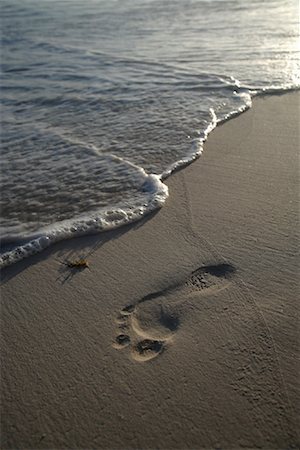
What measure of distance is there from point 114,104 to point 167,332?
4220 mm

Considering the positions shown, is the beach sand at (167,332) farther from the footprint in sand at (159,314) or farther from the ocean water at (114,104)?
the ocean water at (114,104)

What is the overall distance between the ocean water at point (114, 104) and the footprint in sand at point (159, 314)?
945 mm

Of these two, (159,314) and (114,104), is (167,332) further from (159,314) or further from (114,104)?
(114,104)

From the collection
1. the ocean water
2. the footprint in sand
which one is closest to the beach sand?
the footprint in sand

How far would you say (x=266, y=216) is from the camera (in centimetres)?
329

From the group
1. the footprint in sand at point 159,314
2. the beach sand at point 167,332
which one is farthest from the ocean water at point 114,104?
the footprint in sand at point 159,314

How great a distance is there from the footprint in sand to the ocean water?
945mm

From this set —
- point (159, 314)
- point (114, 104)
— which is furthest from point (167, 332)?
point (114, 104)

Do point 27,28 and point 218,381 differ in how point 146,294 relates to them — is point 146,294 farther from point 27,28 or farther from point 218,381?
point 27,28

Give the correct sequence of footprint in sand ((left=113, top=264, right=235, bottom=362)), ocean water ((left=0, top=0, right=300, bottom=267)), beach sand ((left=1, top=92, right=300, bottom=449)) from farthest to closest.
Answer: ocean water ((left=0, top=0, right=300, bottom=267)) < footprint in sand ((left=113, top=264, right=235, bottom=362)) < beach sand ((left=1, top=92, right=300, bottom=449))

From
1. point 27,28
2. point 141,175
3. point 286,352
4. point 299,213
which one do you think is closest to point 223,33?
point 27,28

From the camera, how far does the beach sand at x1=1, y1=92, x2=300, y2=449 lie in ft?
6.44

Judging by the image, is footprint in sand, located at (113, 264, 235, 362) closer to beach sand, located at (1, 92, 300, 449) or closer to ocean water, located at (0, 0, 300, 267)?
beach sand, located at (1, 92, 300, 449)

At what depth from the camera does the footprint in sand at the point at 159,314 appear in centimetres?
235
